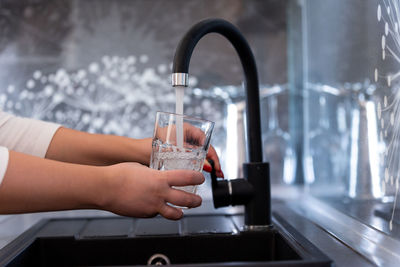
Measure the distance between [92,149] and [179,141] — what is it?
1.20 feet

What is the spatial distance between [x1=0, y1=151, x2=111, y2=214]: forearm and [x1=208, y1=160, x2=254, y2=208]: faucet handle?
0.25 metres

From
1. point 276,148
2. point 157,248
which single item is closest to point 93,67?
point 276,148

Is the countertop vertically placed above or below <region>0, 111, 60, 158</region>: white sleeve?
below

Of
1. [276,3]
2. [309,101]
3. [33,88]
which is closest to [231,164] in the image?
[309,101]

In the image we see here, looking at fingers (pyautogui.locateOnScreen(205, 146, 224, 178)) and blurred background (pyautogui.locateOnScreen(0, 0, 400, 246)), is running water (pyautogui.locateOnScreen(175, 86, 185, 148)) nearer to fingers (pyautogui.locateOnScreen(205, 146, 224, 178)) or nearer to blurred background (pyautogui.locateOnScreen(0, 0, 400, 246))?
fingers (pyautogui.locateOnScreen(205, 146, 224, 178))

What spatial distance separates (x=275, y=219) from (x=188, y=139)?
36 cm

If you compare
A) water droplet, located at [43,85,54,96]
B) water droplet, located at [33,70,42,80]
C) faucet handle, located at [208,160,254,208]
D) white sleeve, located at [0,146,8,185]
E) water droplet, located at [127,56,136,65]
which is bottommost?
faucet handle, located at [208,160,254,208]

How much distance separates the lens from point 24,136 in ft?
3.38

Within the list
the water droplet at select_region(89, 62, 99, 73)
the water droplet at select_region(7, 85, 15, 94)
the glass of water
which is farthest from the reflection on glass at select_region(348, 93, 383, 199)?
the water droplet at select_region(7, 85, 15, 94)

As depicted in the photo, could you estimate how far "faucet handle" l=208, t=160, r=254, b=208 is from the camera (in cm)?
86

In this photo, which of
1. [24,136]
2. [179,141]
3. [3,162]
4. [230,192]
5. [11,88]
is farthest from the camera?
[11,88]

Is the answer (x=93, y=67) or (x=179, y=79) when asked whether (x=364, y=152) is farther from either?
(x=93, y=67)

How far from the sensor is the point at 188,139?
0.75 meters

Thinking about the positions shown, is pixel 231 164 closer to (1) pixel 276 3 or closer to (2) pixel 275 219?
(2) pixel 275 219
